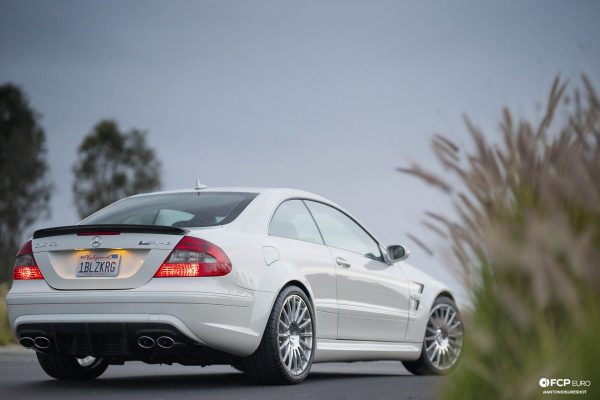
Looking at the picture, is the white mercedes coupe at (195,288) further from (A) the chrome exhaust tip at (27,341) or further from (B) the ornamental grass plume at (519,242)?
(B) the ornamental grass plume at (519,242)

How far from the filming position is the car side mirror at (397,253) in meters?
9.54

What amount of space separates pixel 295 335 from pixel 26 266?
2.13 meters

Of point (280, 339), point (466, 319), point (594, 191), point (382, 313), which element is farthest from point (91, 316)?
point (594, 191)

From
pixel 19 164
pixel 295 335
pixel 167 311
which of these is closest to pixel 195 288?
pixel 167 311

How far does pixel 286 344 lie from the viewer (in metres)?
7.70

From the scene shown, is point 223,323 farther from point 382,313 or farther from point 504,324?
point 504,324

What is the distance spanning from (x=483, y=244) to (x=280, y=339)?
13.5ft

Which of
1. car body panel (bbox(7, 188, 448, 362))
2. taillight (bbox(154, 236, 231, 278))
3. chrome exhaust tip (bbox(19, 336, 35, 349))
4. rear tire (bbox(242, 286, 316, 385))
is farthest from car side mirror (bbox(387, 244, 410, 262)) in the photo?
chrome exhaust tip (bbox(19, 336, 35, 349))

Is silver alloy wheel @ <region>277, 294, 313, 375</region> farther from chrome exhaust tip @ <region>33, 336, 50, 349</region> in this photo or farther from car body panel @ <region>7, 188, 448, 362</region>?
chrome exhaust tip @ <region>33, 336, 50, 349</region>

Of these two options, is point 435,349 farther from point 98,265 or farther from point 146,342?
point 98,265

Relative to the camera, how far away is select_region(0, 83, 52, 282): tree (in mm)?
55344

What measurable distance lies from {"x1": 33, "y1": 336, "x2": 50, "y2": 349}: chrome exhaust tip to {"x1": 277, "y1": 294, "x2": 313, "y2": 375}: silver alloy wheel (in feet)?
5.59

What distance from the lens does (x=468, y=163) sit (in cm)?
381

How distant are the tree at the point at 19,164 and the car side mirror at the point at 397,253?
47.3m
